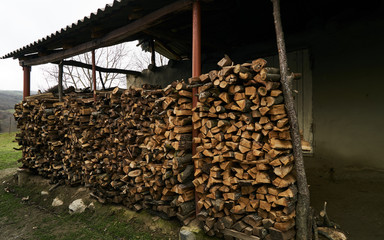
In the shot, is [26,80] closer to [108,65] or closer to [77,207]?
[77,207]

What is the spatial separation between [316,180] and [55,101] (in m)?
6.40

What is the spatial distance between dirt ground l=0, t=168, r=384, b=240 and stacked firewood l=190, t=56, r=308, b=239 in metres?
0.96

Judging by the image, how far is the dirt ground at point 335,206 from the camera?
10.5ft

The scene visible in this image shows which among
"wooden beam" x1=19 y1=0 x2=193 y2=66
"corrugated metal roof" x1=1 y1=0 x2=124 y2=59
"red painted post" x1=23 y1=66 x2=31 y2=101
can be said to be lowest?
"red painted post" x1=23 y1=66 x2=31 y2=101

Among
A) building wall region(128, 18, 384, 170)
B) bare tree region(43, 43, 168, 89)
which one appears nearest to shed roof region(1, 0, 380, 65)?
building wall region(128, 18, 384, 170)

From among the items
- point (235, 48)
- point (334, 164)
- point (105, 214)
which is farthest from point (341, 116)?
point (105, 214)

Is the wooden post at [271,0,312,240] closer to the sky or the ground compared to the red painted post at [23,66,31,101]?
closer to the ground

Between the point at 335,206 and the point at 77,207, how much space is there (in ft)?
15.6

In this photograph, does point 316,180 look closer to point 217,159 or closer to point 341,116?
point 341,116

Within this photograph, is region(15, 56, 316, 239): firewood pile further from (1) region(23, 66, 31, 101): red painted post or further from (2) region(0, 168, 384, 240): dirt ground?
(1) region(23, 66, 31, 101): red painted post

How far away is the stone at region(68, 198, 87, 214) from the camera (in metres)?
4.63

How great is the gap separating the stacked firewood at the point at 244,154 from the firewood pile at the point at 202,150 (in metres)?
0.01

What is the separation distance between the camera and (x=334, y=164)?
4645 mm


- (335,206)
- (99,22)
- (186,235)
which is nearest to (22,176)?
(99,22)
